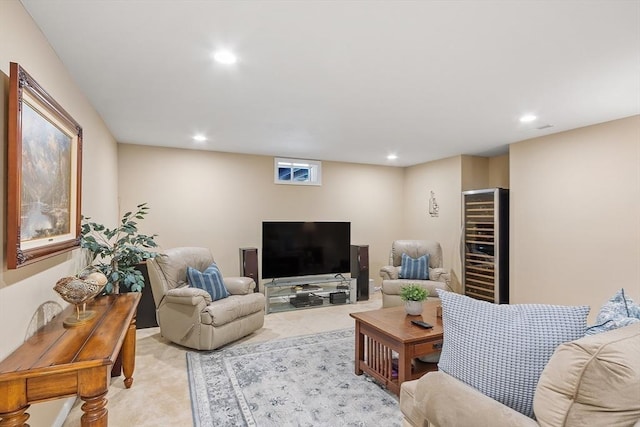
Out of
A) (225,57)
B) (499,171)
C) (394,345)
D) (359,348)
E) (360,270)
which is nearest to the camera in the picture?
(225,57)

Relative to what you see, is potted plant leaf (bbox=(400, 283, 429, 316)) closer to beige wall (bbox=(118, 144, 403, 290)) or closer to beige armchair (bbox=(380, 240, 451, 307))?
beige armchair (bbox=(380, 240, 451, 307))

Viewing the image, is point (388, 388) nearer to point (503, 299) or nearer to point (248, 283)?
point (248, 283)

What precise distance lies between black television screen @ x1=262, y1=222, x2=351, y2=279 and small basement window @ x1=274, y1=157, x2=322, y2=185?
0.84 metres

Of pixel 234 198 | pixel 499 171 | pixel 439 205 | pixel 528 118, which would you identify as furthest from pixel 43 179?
pixel 499 171

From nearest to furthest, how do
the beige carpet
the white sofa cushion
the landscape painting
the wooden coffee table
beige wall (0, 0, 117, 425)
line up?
the white sofa cushion < beige wall (0, 0, 117, 425) < the landscape painting < the beige carpet < the wooden coffee table

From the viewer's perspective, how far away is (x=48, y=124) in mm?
1961

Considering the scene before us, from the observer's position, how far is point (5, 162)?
1.53 meters

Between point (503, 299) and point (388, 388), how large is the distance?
10.3 ft

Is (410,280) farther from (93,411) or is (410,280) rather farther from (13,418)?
(13,418)

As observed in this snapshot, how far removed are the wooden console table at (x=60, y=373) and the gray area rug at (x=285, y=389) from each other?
39.0 inches

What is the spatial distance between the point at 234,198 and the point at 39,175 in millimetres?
3654

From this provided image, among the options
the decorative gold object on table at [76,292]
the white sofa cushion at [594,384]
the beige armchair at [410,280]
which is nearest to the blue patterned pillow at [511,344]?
the white sofa cushion at [594,384]

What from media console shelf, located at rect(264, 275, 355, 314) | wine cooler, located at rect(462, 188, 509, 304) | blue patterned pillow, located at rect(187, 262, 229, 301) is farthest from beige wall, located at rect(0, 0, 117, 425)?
wine cooler, located at rect(462, 188, 509, 304)

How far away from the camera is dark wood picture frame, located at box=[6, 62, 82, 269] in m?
1.53
